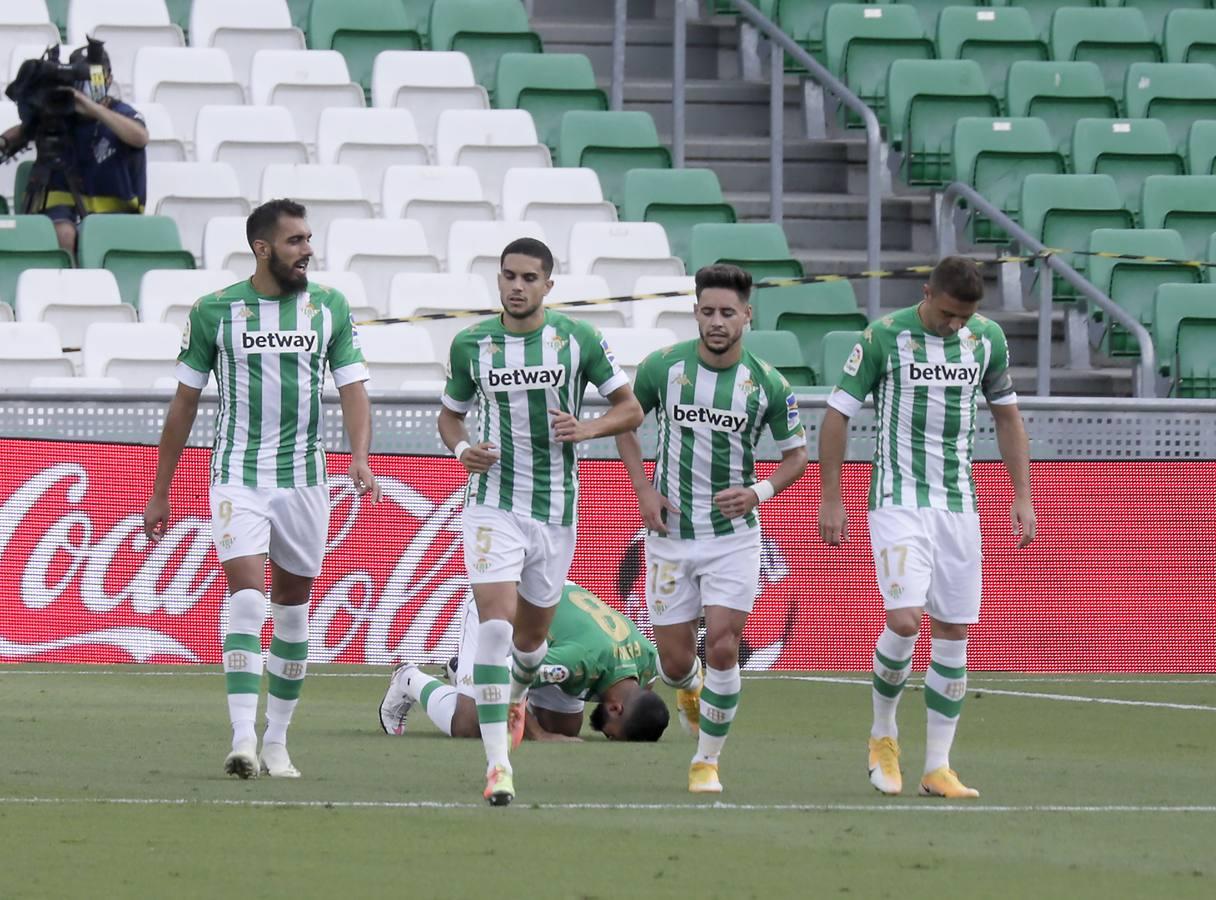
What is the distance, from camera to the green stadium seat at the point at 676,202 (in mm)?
17344

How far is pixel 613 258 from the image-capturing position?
16328 millimetres

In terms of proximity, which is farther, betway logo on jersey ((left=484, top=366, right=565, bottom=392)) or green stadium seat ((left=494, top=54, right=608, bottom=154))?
green stadium seat ((left=494, top=54, right=608, bottom=154))

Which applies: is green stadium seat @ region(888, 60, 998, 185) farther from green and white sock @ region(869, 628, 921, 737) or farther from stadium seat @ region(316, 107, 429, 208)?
green and white sock @ region(869, 628, 921, 737)

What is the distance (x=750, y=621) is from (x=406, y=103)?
6.23m

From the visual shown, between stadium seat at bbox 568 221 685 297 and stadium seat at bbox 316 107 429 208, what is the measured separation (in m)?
1.62

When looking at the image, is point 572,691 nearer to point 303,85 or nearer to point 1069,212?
point 303,85

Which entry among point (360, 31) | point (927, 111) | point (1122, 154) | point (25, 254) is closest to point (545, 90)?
point (360, 31)

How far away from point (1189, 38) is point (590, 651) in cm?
1273

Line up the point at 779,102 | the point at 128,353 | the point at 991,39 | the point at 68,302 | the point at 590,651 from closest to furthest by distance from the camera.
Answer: the point at 590,651 < the point at 128,353 < the point at 68,302 < the point at 779,102 < the point at 991,39

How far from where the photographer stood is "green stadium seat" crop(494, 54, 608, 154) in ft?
60.2

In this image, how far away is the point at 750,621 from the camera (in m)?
13.3

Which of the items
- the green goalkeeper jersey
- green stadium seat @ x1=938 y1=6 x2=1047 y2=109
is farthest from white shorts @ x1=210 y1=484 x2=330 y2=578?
green stadium seat @ x1=938 y1=6 x2=1047 y2=109

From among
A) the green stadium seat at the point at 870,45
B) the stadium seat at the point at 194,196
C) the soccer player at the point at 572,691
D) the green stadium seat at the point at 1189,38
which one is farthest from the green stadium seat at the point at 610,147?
the soccer player at the point at 572,691

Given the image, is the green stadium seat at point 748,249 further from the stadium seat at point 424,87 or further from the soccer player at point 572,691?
the soccer player at point 572,691
